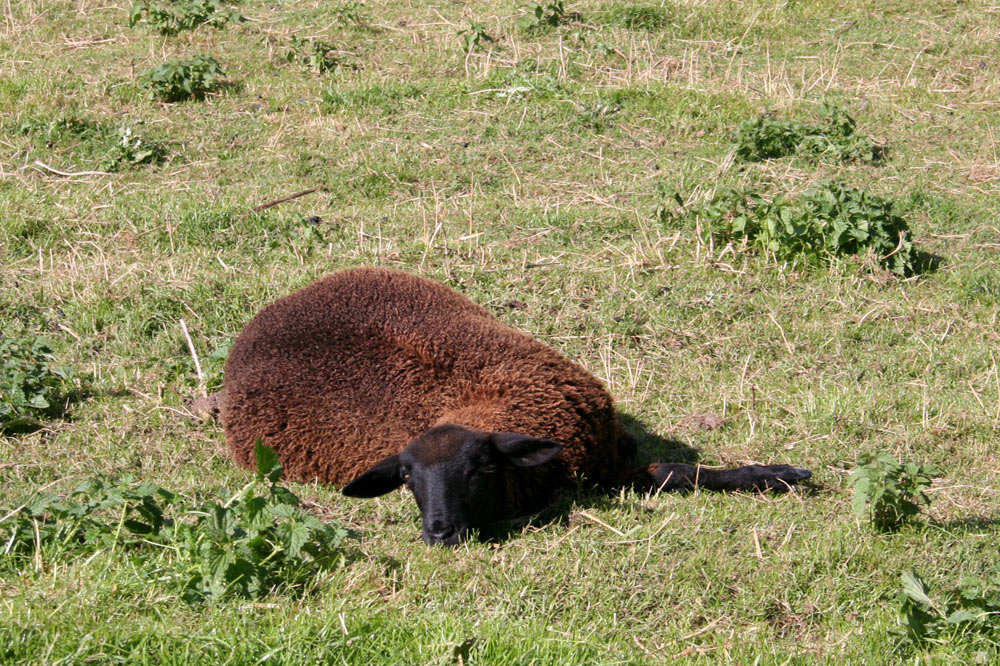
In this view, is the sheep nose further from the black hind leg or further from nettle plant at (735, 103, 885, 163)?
nettle plant at (735, 103, 885, 163)

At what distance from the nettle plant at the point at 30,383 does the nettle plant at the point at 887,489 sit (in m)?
4.58

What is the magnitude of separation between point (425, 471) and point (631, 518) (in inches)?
42.7

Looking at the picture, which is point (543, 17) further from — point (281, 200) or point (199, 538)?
point (199, 538)

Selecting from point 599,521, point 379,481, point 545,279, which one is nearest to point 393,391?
point 379,481

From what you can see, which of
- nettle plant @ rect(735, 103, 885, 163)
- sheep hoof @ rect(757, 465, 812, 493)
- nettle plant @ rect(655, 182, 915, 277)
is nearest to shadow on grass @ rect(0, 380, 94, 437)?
sheep hoof @ rect(757, 465, 812, 493)

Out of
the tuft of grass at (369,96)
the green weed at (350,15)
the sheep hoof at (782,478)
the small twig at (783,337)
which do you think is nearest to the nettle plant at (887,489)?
the sheep hoof at (782,478)

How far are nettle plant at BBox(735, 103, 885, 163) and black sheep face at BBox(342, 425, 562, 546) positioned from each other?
5.59m

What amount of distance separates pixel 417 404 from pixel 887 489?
258 centimetres

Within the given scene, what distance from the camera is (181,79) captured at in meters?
11.5

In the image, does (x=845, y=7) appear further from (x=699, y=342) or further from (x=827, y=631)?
(x=827, y=631)

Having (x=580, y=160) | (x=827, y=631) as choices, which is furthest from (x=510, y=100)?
(x=827, y=631)

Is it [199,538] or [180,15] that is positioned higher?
[180,15]

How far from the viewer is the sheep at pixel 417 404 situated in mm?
5840

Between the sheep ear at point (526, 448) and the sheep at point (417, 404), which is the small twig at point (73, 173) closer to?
the sheep at point (417, 404)
